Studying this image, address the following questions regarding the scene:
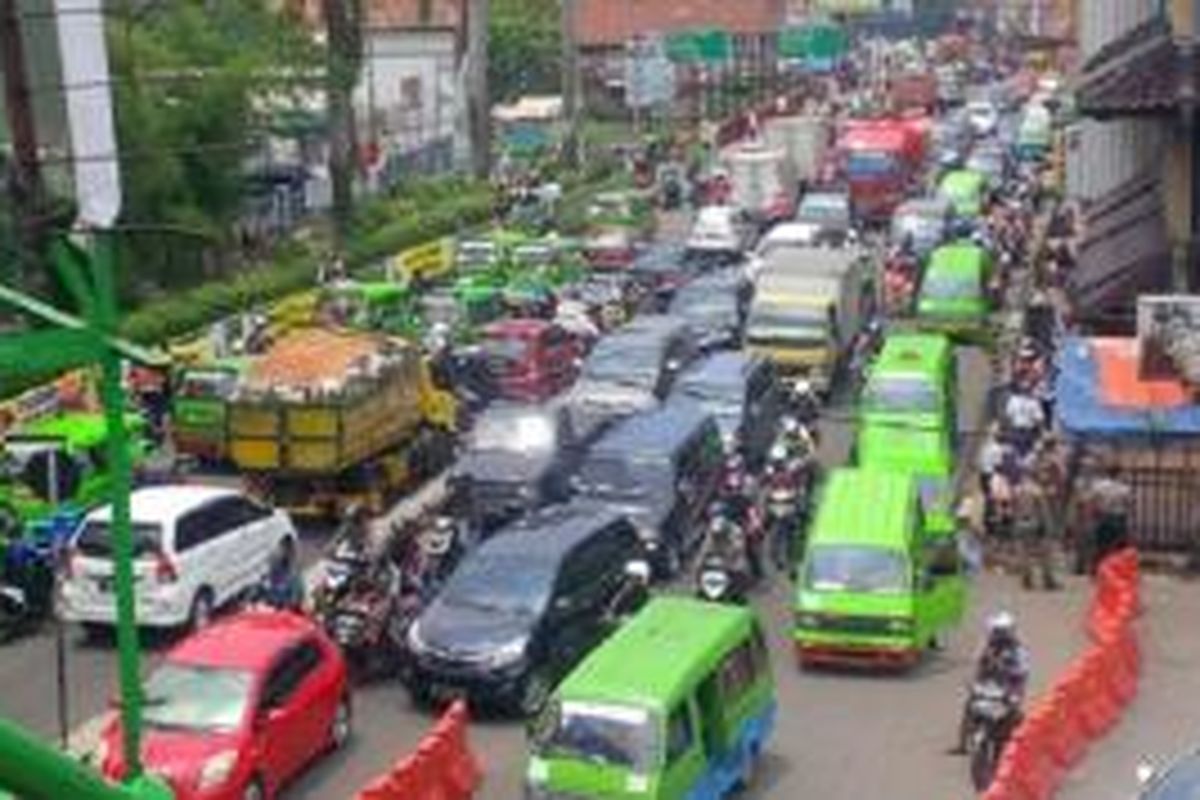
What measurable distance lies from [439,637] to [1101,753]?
6.01 m

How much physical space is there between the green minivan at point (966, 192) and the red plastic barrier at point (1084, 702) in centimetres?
3417

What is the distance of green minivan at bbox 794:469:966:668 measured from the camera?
74.3 feet

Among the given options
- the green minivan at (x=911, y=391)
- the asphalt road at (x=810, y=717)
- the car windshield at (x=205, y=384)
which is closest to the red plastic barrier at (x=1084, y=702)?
the asphalt road at (x=810, y=717)

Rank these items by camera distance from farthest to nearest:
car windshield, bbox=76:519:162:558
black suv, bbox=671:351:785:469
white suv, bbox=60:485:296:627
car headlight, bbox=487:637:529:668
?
1. black suv, bbox=671:351:785:469
2. white suv, bbox=60:485:296:627
3. car windshield, bbox=76:519:162:558
4. car headlight, bbox=487:637:529:668

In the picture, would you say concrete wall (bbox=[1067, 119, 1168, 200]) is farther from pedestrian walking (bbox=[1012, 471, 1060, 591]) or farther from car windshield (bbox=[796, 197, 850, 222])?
pedestrian walking (bbox=[1012, 471, 1060, 591])

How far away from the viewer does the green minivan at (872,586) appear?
891 inches

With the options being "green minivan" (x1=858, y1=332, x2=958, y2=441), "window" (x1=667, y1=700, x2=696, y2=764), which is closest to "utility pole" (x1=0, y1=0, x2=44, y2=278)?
"window" (x1=667, y1=700, x2=696, y2=764)

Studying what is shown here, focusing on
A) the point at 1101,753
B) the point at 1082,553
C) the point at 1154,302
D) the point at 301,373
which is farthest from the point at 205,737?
the point at 1154,302

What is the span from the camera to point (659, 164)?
82.5 m

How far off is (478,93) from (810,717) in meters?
46.6

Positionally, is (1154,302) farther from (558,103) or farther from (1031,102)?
(1031,102)

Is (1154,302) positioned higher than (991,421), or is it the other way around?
(1154,302)

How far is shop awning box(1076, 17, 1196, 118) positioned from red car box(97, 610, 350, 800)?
1966 cm

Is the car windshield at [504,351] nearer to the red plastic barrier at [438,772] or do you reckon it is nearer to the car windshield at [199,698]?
the red plastic barrier at [438,772]
